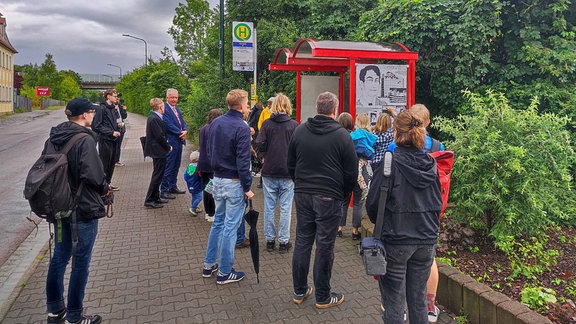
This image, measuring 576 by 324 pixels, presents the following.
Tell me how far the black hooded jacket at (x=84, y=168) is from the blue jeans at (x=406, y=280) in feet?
7.23

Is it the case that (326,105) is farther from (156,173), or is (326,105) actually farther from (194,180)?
(156,173)

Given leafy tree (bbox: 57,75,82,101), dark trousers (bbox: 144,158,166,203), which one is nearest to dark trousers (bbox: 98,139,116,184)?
dark trousers (bbox: 144,158,166,203)

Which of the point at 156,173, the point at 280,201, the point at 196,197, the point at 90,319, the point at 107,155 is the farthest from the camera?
the point at 107,155

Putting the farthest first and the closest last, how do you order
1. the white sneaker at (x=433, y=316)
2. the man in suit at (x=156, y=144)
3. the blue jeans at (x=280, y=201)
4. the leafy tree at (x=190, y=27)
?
the leafy tree at (x=190, y=27) < the man in suit at (x=156, y=144) < the blue jeans at (x=280, y=201) < the white sneaker at (x=433, y=316)

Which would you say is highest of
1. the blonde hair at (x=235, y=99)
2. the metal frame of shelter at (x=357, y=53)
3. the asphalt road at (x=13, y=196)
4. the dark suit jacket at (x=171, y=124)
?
the metal frame of shelter at (x=357, y=53)

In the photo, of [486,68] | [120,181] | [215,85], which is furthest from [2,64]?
[486,68]

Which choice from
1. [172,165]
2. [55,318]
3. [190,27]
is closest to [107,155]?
[172,165]

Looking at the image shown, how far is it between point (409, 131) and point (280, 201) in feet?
8.39

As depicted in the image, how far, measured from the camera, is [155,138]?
719cm

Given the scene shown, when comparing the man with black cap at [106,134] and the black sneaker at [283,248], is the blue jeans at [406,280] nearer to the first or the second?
the black sneaker at [283,248]

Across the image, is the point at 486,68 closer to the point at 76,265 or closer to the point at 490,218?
the point at 490,218

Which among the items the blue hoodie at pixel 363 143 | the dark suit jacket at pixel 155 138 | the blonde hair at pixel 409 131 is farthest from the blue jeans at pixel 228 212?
the dark suit jacket at pixel 155 138

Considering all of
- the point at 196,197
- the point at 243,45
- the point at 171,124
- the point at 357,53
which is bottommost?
the point at 196,197

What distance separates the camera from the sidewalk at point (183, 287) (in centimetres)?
375
